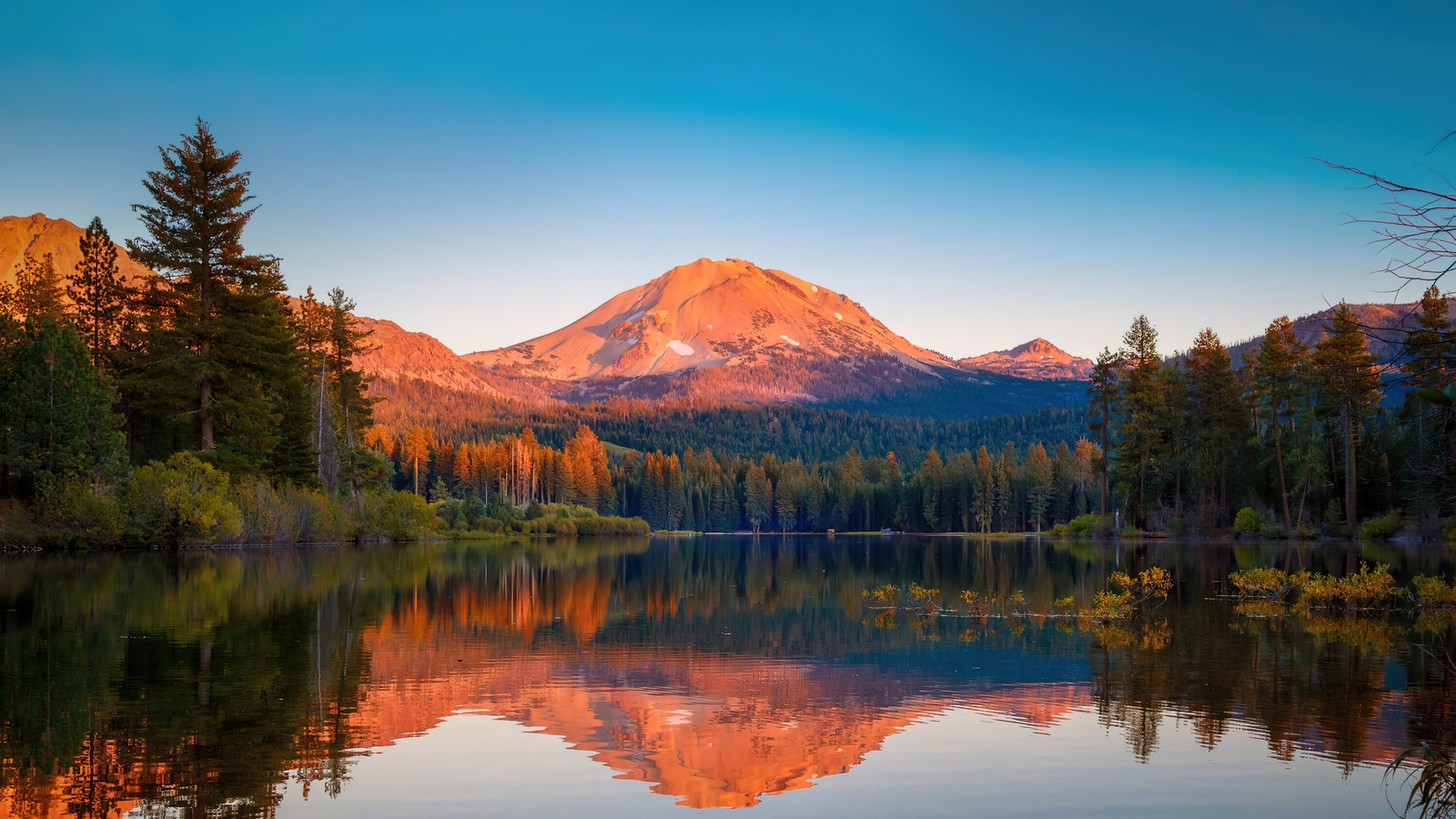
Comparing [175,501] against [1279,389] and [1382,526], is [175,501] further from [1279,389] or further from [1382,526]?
[1279,389]

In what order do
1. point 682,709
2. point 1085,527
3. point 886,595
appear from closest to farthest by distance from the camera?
point 682,709
point 886,595
point 1085,527

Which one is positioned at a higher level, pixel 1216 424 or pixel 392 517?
pixel 1216 424

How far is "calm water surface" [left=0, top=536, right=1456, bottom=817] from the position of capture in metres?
10.8

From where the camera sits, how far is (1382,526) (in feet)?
203

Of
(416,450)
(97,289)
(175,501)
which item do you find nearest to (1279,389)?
(175,501)

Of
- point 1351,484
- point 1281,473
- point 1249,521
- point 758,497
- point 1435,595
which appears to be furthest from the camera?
point 758,497

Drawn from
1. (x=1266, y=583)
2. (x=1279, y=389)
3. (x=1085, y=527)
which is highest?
(x=1279, y=389)

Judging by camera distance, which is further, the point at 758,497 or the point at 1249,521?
the point at 758,497

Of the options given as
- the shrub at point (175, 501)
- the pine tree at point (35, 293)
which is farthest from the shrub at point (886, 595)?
the pine tree at point (35, 293)

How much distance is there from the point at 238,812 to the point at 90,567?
3483 centimetres

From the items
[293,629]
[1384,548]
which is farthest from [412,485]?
[293,629]

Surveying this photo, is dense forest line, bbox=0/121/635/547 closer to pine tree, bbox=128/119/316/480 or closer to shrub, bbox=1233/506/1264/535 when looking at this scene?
pine tree, bbox=128/119/316/480

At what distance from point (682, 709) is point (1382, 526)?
60.4 m

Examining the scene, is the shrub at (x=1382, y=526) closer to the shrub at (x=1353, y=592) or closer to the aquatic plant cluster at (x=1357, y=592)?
the aquatic plant cluster at (x=1357, y=592)
